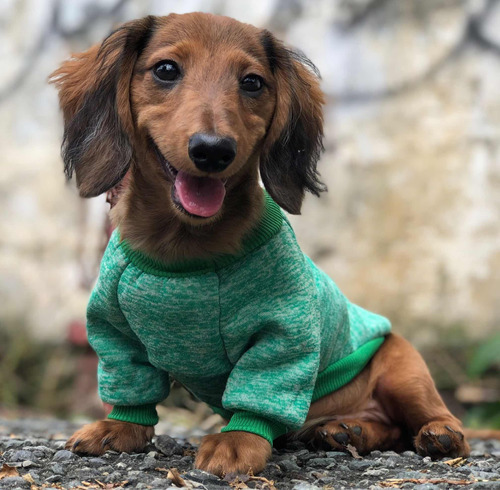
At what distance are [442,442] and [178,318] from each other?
3.91ft

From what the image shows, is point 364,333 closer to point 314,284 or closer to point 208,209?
point 314,284

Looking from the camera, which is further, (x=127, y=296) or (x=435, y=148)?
(x=435, y=148)

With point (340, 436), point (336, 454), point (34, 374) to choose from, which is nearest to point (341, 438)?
point (340, 436)

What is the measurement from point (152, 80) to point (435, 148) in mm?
4145

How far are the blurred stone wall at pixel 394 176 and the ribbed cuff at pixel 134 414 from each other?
12.0 ft

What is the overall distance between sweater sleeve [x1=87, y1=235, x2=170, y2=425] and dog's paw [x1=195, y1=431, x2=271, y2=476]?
42cm

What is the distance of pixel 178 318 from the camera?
2.83m

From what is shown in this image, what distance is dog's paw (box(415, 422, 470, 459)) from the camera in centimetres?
314

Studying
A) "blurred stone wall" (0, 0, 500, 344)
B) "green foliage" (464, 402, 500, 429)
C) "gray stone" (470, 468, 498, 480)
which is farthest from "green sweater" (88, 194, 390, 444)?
"blurred stone wall" (0, 0, 500, 344)

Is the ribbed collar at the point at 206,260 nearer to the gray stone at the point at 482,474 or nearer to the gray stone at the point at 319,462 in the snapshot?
the gray stone at the point at 319,462

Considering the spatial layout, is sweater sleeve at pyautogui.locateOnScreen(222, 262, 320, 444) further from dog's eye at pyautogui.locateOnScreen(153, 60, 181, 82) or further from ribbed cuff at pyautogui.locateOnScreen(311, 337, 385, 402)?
dog's eye at pyautogui.locateOnScreen(153, 60, 181, 82)

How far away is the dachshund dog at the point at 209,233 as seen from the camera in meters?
2.80

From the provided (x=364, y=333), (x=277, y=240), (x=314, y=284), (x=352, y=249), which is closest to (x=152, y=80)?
(x=277, y=240)

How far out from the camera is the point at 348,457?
313 centimetres
